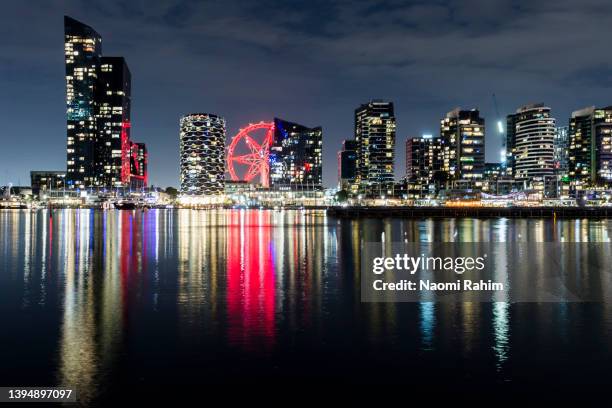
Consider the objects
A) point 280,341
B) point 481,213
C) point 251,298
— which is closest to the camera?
point 280,341

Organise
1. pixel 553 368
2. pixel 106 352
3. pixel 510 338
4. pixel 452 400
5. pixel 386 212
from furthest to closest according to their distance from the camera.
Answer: pixel 386 212 < pixel 510 338 < pixel 106 352 < pixel 553 368 < pixel 452 400

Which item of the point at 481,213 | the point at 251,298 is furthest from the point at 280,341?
the point at 481,213

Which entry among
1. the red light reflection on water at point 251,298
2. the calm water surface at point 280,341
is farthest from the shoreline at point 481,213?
the calm water surface at point 280,341

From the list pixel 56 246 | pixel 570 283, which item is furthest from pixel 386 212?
pixel 570 283

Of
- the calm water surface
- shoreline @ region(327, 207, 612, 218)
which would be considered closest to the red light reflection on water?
the calm water surface

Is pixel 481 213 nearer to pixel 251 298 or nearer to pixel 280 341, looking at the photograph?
pixel 251 298

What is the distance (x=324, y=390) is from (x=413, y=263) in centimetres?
2497

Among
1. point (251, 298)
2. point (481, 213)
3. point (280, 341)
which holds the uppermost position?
point (481, 213)

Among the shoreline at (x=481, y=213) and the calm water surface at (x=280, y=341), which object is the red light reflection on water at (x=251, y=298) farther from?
the shoreline at (x=481, y=213)

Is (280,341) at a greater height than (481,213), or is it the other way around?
(481,213)

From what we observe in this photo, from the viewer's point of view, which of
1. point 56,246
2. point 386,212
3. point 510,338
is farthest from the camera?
point 386,212

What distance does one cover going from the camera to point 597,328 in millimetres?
19453

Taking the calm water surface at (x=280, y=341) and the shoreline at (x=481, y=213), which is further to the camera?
the shoreline at (x=481, y=213)

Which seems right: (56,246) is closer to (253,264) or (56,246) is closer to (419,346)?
(253,264)
